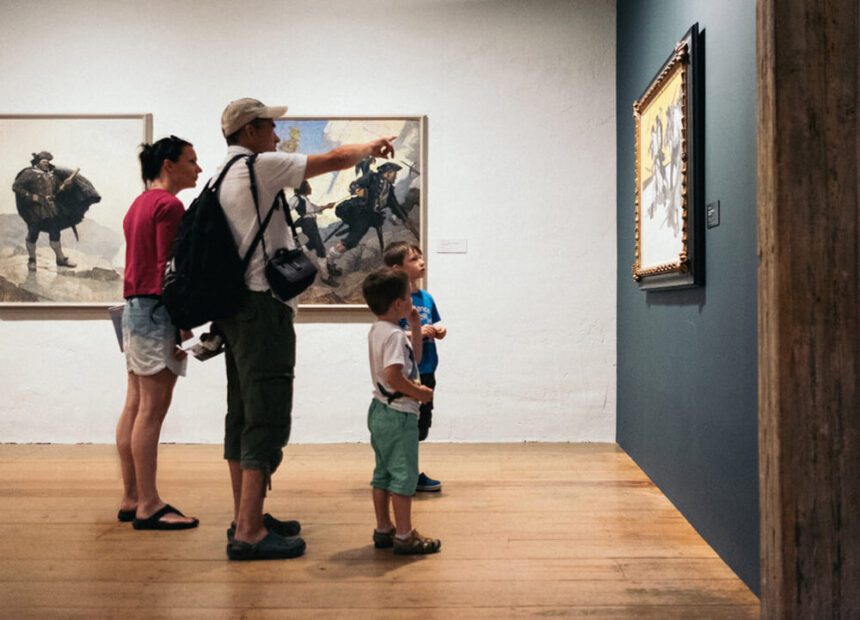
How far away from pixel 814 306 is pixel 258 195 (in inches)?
65.3

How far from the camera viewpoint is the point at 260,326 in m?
2.60

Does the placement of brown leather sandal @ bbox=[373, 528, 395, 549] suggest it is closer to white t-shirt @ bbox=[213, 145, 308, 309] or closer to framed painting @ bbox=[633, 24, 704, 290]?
white t-shirt @ bbox=[213, 145, 308, 309]

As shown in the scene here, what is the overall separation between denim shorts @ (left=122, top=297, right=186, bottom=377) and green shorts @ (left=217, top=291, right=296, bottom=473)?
0.51 metres

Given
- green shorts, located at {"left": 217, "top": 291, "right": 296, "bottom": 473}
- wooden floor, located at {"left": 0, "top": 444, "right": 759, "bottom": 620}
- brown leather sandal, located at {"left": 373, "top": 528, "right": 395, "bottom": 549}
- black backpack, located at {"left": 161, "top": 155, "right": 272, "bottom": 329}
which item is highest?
black backpack, located at {"left": 161, "top": 155, "right": 272, "bottom": 329}

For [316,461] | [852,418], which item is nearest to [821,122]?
[852,418]

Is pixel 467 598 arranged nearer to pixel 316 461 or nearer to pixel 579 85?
pixel 316 461

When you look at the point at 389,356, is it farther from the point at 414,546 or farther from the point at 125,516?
the point at 125,516

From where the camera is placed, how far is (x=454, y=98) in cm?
518

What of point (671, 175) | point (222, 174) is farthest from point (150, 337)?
point (671, 175)

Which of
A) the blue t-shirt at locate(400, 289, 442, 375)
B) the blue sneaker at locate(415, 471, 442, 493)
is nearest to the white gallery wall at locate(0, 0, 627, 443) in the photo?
the blue sneaker at locate(415, 471, 442, 493)

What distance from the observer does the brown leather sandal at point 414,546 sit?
273cm

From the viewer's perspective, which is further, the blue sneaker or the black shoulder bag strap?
the blue sneaker

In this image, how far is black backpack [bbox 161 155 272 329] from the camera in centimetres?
255

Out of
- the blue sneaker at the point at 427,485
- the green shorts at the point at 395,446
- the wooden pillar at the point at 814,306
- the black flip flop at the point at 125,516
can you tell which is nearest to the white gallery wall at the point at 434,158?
the blue sneaker at the point at 427,485
